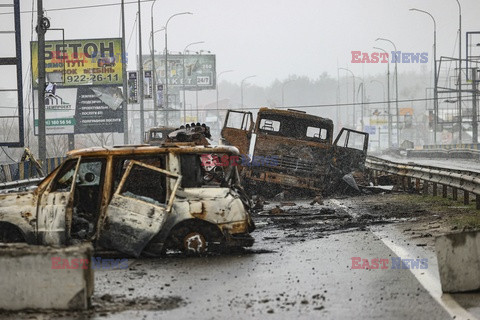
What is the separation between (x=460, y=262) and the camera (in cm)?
827

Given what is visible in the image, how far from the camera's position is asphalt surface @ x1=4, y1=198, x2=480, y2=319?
7.39m

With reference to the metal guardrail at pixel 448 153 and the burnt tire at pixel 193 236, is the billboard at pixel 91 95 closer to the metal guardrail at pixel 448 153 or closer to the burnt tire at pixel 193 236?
the metal guardrail at pixel 448 153

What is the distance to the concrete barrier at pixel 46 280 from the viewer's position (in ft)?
24.8

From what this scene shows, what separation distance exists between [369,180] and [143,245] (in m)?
18.4

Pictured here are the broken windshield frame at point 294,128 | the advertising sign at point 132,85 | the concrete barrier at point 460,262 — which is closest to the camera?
the concrete barrier at point 460,262

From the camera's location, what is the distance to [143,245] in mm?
10828

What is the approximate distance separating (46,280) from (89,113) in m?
49.2

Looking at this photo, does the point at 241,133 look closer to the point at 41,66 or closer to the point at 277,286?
the point at 41,66

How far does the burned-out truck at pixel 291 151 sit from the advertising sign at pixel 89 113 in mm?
33053

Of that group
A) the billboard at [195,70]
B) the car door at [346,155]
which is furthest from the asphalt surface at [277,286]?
the billboard at [195,70]

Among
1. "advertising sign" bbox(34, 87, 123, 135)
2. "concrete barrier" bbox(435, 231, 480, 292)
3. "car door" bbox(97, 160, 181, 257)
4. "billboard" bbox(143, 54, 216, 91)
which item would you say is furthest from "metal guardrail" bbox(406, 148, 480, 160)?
"concrete barrier" bbox(435, 231, 480, 292)

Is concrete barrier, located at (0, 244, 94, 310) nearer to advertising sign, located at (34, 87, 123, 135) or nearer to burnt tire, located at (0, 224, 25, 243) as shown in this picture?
burnt tire, located at (0, 224, 25, 243)

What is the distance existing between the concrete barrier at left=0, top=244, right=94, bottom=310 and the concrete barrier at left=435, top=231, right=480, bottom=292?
328 centimetres

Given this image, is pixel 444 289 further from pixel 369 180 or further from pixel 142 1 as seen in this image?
pixel 142 1
